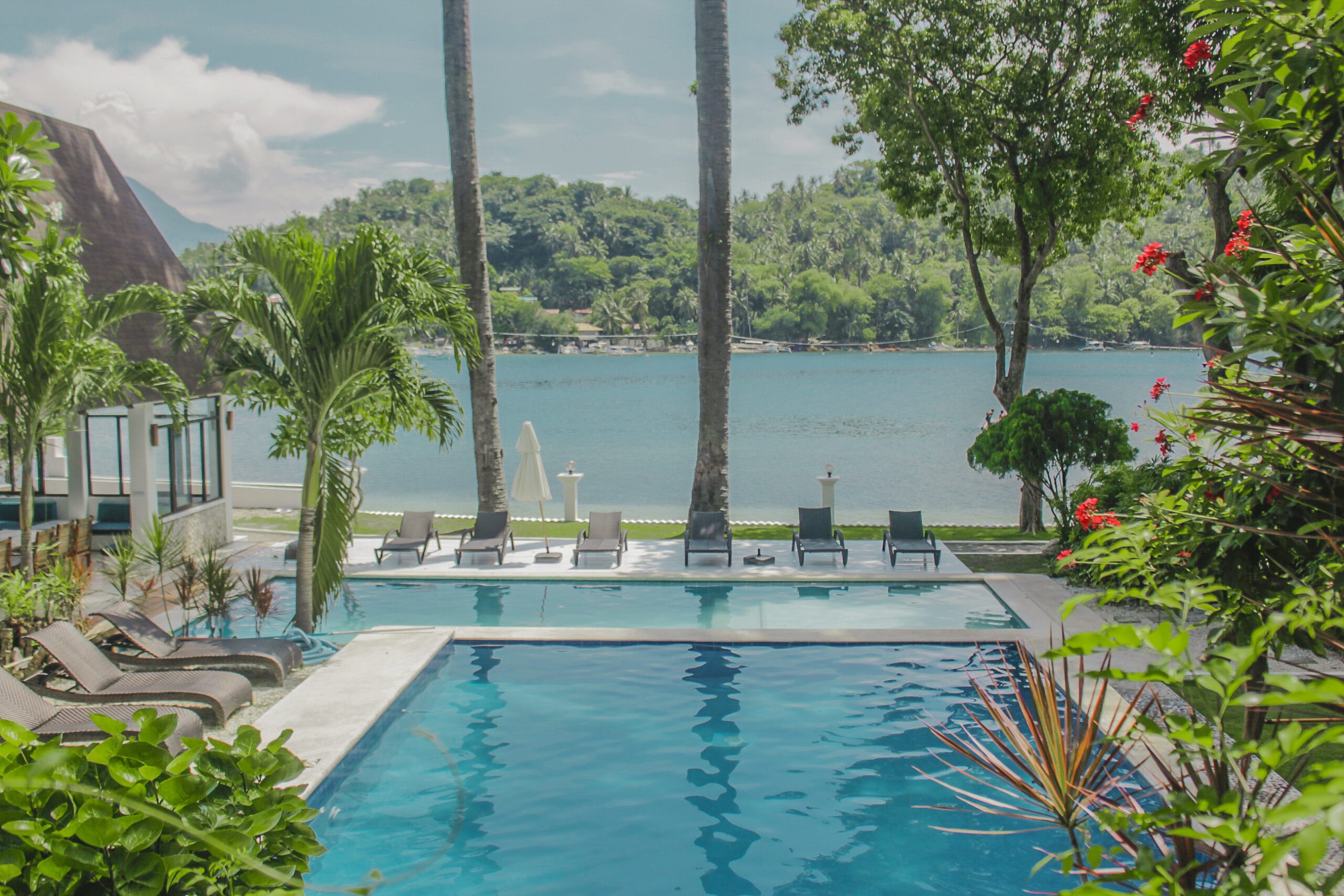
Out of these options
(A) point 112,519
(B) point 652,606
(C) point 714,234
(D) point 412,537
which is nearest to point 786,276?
(C) point 714,234

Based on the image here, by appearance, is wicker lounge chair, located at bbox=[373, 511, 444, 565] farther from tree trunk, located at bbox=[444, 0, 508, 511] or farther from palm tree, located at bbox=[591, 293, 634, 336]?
palm tree, located at bbox=[591, 293, 634, 336]

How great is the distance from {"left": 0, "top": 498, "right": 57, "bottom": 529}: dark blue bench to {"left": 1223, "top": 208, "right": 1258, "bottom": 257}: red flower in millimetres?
14593

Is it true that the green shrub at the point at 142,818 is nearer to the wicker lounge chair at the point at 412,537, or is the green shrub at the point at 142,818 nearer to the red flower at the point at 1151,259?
the red flower at the point at 1151,259

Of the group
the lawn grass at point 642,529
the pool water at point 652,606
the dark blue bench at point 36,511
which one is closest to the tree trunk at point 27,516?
the pool water at point 652,606

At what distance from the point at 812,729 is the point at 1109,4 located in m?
12.5

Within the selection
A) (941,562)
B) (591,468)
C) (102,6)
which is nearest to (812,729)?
(941,562)

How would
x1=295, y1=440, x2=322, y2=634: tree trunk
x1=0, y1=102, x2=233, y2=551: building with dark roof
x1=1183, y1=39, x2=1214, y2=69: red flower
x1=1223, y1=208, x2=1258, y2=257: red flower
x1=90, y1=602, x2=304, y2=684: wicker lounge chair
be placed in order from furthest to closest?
1. x1=0, y1=102, x2=233, y2=551: building with dark roof
2. x1=295, y1=440, x2=322, y2=634: tree trunk
3. x1=90, y1=602, x2=304, y2=684: wicker lounge chair
4. x1=1183, y1=39, x2=1214, y2=69: red flower
5. x1=1223, y1=208, x2=1258, y2=257: red flower

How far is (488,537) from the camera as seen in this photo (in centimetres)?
1344

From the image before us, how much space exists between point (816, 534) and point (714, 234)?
15.1ft

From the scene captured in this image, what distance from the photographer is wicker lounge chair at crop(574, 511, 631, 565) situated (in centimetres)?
1285

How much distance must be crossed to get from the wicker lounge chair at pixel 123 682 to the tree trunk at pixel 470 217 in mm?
7071

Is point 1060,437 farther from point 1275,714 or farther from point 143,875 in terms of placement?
point 143,875

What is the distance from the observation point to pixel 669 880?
5.72 metres

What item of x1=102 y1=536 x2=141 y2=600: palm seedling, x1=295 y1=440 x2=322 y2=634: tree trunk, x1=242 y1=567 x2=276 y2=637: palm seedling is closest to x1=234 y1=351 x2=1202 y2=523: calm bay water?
x1=295 y1=440 x2=322 y2=634: tree trunk
